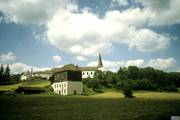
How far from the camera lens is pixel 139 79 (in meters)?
125

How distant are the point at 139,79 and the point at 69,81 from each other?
126 ft

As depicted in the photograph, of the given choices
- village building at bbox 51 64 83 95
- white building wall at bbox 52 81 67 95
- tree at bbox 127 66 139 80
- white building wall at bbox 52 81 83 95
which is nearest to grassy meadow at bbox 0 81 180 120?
white building wall at bbox 52 81 83 95

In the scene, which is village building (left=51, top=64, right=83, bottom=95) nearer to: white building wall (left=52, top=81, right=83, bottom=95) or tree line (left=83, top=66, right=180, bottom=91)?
white building wall (left=52, top=81, right=83, bottom=95)

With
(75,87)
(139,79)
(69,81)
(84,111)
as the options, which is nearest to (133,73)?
(139,79)

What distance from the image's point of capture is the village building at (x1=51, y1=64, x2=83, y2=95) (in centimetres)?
10375

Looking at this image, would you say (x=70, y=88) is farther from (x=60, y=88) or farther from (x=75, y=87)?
(x=60, y=88)

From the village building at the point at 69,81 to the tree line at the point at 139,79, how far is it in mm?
8268

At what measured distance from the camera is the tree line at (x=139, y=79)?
117 m

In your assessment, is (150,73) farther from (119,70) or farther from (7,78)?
(7,78)

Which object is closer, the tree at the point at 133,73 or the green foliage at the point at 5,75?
the tree at the point at 133,73

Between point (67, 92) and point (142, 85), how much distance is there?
36.1 meters

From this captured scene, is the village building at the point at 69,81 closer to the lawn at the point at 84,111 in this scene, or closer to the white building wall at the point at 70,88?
the white building wall at the point at 70,88

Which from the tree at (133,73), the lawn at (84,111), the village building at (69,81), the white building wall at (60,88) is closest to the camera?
the lawn at (84,111)

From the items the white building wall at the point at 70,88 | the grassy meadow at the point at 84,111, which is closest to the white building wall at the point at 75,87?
the white building wall at the point at 70,88
